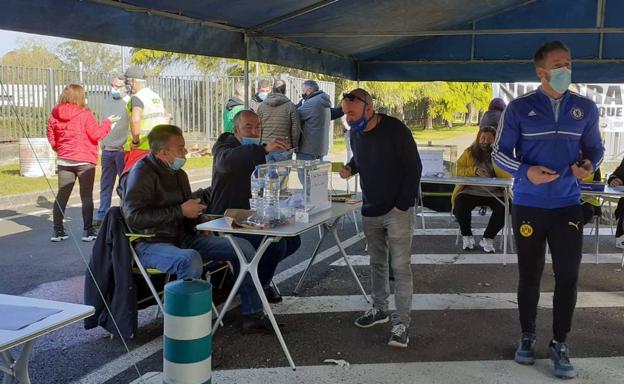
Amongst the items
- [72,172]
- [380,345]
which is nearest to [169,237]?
[380,345]

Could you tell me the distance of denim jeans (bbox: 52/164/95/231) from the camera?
7230mm

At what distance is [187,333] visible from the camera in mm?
2900

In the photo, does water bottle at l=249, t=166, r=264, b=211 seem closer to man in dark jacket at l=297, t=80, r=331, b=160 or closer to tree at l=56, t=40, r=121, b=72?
man in dark jacket at l=297, t=80, r=331, b=160

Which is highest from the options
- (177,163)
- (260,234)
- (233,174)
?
(177,163)

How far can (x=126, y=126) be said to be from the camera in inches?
302

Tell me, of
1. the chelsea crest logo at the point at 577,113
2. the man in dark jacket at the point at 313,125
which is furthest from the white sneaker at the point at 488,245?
the chelsea crest logo at the point at 577,113

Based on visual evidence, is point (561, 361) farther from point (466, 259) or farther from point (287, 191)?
point (466, 259)

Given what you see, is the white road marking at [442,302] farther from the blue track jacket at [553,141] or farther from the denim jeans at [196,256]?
the blue track jacket at [553,141]

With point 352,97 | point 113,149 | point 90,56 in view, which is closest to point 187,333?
point 352,97

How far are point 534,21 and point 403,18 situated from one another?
217cm

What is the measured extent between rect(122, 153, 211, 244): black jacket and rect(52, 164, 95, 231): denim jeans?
3410 millimetres

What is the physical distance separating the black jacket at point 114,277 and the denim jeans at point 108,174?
3961 mm

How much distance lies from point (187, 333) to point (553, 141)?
235cm

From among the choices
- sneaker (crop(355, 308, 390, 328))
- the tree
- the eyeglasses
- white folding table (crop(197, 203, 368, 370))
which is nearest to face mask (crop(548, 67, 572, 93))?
the eyeglasses
